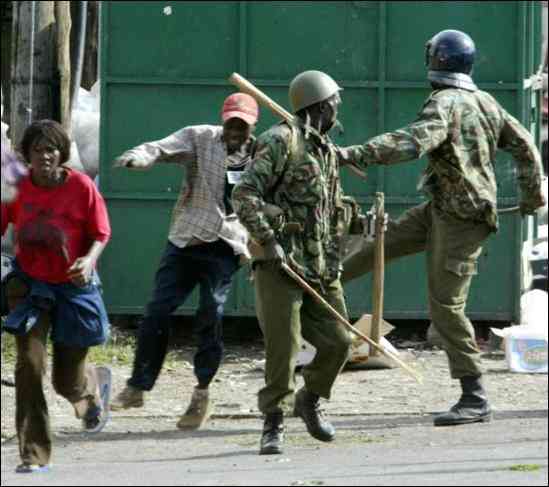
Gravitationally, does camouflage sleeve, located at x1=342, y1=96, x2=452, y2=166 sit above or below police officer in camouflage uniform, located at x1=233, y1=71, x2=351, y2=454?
above

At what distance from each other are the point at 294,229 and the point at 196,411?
1430mm

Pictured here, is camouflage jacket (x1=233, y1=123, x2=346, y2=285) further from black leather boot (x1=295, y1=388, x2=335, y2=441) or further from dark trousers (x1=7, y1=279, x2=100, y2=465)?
dark trousers (x1=7, y1=279, x2=100, y2=465)

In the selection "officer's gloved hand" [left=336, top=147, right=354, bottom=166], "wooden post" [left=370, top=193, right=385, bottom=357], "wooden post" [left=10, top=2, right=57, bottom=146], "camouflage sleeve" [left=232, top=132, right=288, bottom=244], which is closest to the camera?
"camouflage sleeve" [left=232, top=132, right=288, bottom=244]

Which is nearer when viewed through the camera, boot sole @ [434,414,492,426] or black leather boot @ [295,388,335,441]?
black leather boot @ [295,388,335,441]

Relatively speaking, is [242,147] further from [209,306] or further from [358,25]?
[358,25]

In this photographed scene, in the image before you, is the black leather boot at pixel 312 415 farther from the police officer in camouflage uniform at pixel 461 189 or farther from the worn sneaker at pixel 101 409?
the worn sneaker at pixel 101 409

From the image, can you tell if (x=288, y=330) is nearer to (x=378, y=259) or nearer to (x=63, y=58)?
(x=378, y=259)

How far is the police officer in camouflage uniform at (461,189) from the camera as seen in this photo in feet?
28.1

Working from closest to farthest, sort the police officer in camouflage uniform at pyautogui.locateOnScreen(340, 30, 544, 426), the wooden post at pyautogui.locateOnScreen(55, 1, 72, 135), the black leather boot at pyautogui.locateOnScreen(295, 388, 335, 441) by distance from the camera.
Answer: the black leather boot at pyautogui.locateOnScreen(295, 388, 335, 441) < the police officer in camouflage uniform at pyautogui.locateOnScreen(340, 30, 544, 426) < the wooden post at pyautogui.locateOnScreen(55, 1, 72, 135)

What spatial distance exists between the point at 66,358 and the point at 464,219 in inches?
82.0

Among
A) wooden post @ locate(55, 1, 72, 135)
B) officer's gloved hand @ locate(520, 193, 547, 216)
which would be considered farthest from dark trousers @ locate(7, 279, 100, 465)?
wooden post @ locate(55, 1, 72, 135)

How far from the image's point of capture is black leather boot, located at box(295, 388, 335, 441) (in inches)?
322

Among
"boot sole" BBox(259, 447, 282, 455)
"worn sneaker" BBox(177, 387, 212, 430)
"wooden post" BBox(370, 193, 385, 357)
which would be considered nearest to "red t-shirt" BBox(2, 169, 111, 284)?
"boot sole" BBox(259, 447, 282, 455)

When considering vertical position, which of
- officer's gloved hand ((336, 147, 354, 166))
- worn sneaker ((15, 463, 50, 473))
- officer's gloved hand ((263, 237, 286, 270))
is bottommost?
worn sneaker ((15, 463, 50, 473))
